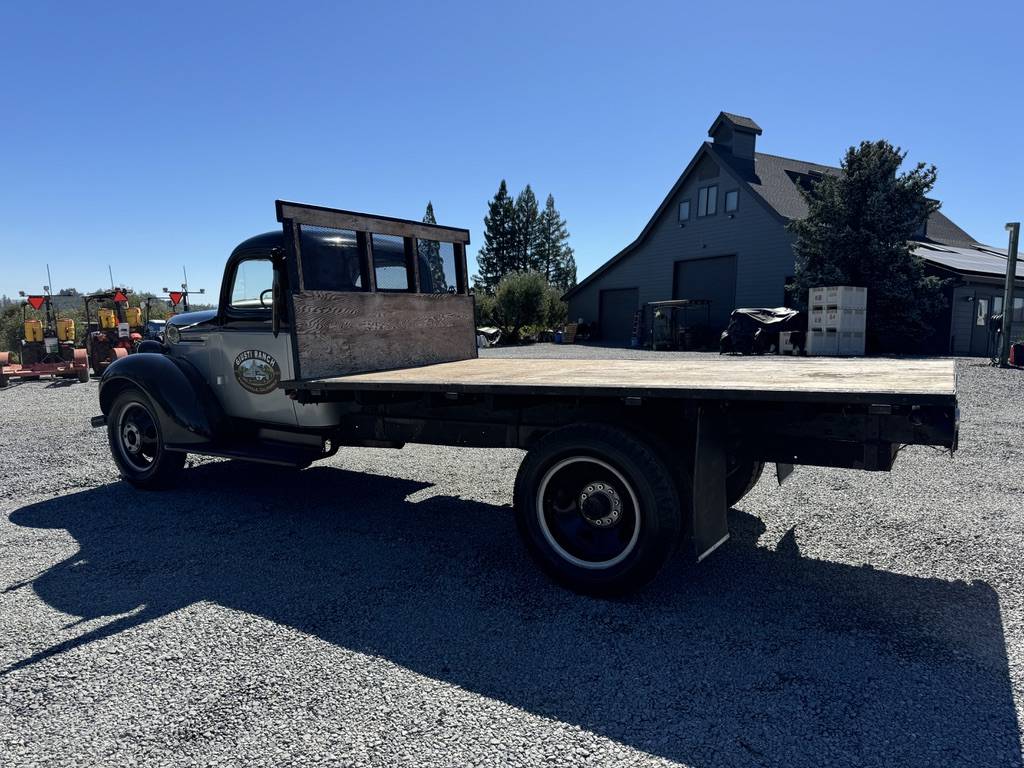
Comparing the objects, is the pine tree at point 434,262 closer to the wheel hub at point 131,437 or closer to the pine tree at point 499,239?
the wheel hub at point 131,437

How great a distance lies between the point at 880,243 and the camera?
21.8m

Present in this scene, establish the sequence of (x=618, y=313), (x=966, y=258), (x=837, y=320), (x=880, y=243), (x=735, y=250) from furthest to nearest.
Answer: (x=618, y=313), (x=735, y=250), (x=966, y=258), (x=880, y=243), (x=837, y=320)

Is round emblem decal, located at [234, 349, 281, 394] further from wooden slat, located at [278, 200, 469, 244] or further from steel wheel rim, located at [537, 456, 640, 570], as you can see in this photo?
steel wheel rim, located at [537, 456, 640, 570]

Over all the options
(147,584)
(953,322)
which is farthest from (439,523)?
(953,322)

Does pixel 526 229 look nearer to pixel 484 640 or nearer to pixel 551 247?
pixel 551 247

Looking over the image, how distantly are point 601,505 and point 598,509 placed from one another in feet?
0.10

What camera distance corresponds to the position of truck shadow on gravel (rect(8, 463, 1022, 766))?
2518mm

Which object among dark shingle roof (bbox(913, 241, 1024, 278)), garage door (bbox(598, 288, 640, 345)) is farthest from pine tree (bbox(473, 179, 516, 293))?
dark shingle roof (bbox(913, 241, 1024, 278))

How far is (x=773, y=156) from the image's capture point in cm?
3180

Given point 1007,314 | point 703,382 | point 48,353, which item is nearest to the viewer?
point 703,382

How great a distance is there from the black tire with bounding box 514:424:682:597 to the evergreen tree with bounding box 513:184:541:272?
6377cm

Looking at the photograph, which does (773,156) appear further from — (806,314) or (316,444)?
(316,444)

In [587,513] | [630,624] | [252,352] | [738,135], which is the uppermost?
[738,135]

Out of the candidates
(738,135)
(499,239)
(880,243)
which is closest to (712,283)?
(738,135)
